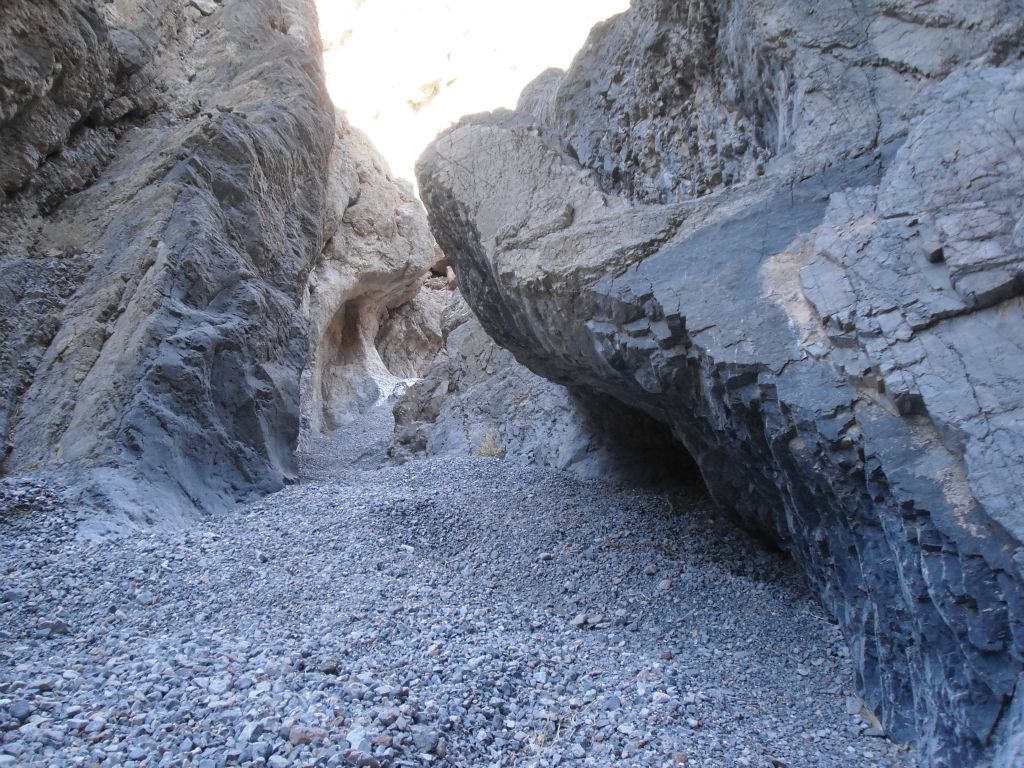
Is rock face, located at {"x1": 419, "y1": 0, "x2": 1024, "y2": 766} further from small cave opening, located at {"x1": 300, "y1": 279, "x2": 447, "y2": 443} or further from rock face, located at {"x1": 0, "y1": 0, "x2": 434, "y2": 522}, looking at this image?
small cave opening, located at {"x1": 300, "y1": 279, "x2": 447, "y2": 443}

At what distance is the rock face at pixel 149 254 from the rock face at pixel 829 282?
3.92 metres

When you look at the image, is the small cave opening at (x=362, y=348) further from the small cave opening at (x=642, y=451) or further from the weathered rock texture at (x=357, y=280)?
the small cave opening at (x=642, y=451)

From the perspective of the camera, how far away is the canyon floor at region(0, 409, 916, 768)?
10.0 feet

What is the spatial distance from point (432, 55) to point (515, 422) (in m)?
29.6

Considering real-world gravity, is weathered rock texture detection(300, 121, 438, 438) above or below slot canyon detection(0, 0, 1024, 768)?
above

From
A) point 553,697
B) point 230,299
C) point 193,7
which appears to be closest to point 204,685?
point 553,697

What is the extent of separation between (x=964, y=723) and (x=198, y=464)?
23.8 feet

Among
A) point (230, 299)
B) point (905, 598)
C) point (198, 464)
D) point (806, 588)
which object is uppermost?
point (230, 299)

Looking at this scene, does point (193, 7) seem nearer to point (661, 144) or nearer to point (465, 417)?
point (465, 417)

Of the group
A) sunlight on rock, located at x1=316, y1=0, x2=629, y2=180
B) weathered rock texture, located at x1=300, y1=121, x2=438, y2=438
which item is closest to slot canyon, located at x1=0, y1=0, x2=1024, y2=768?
weathered rock texture, located at x1=300, y1=121, x2=438, y2=438

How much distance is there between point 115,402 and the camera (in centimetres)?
720

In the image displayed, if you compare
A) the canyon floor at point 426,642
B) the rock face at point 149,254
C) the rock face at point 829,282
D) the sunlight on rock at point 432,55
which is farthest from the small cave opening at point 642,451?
the sunlight on rock at point 432,55

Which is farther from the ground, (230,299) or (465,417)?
(230,299)

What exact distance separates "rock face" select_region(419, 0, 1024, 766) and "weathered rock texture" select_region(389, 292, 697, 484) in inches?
63.6
